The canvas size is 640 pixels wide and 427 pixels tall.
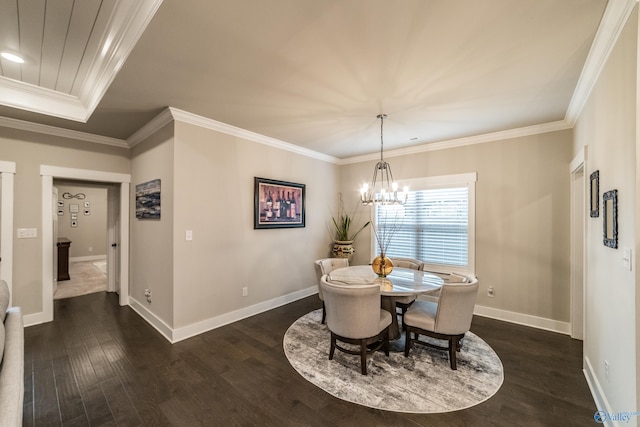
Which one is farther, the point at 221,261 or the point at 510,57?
the point at 221,261

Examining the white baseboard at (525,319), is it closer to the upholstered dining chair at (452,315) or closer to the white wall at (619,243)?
the white wall at (619,243)

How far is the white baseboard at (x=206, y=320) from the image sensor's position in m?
3.11

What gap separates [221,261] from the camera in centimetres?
353

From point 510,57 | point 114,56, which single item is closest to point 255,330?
point 114,56

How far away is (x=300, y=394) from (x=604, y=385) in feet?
7.48

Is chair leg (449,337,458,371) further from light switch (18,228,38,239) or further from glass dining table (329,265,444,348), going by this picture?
light switch (18,228,38,239)

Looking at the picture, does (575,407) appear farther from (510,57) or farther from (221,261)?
(221,261)

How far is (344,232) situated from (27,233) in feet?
15.3

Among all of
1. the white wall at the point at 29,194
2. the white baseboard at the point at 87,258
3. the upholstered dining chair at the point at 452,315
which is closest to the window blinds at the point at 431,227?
the upholstered dining chair at the point at 452,315

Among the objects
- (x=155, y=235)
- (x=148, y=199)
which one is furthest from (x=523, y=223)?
(x=148, y=199)

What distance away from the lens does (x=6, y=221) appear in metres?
3.32

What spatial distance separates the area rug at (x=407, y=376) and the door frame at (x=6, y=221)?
367 cm

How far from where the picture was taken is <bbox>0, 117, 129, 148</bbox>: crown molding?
330cm

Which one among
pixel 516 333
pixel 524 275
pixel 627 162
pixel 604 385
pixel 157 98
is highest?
pixel 157 98
